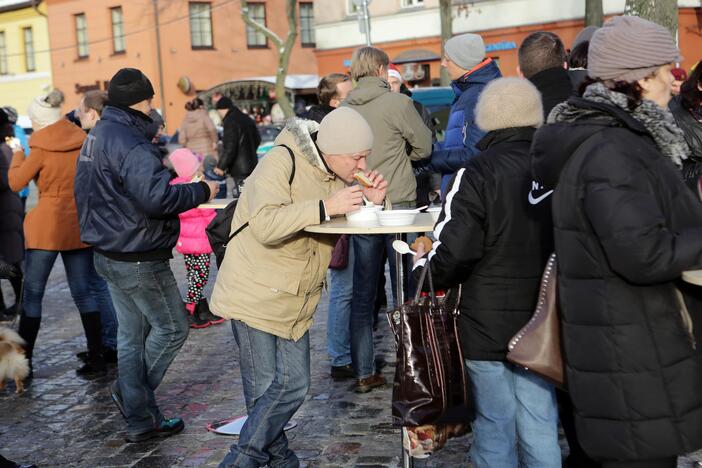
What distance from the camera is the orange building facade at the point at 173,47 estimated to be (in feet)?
135

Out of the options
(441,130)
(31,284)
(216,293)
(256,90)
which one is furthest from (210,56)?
(216,293)

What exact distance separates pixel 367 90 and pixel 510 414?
3.01 metres

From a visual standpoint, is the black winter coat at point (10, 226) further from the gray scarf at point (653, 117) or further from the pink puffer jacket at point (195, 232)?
the gray scarf at point (653, 117)

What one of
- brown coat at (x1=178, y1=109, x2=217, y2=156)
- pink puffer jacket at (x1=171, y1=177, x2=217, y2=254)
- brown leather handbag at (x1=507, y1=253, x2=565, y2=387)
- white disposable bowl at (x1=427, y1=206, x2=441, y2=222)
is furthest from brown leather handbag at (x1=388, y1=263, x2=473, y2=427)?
brown coat at (x1=178, y1=109, x2=217, y2=156)

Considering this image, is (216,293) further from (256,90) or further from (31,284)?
(256,90)

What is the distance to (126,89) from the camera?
5367 mm

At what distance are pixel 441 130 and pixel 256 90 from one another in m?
27.2

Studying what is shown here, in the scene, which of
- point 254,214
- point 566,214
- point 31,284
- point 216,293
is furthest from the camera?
point 31,284

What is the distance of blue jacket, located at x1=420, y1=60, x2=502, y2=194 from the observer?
600cm

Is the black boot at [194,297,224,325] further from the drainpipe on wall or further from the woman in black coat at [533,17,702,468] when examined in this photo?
the drainpipe on wall

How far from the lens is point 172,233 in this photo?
5523mm

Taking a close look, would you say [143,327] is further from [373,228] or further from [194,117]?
[194,117]

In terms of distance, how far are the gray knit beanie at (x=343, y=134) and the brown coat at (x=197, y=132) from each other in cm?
1201

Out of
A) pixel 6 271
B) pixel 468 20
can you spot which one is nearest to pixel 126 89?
pixel 6 271
